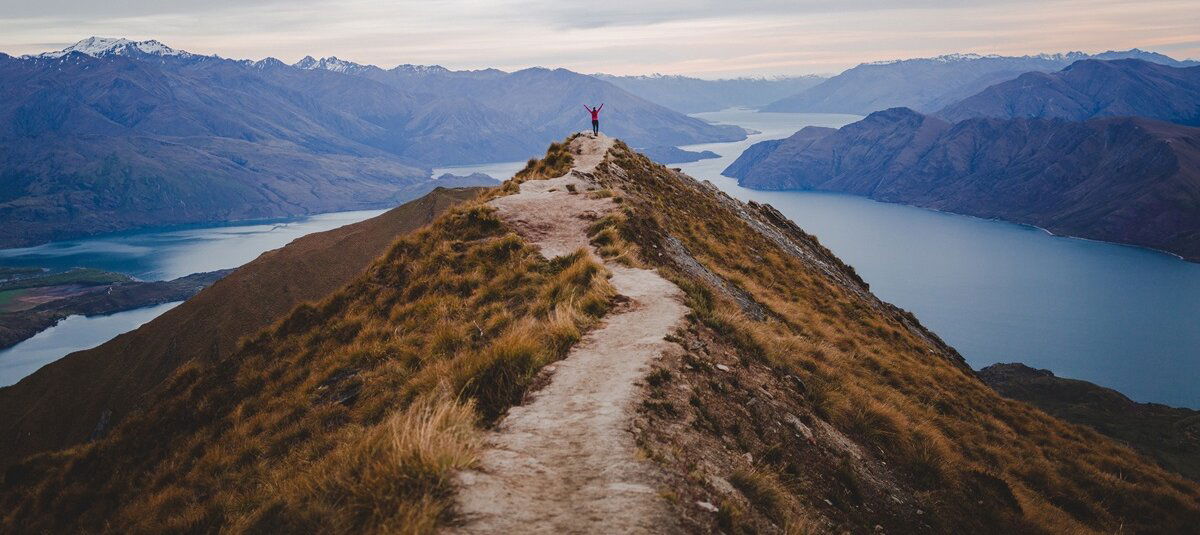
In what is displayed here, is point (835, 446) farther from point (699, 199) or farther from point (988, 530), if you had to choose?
point (699, 199)

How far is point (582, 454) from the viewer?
6.31 meters

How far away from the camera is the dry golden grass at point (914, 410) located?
10.6 metres

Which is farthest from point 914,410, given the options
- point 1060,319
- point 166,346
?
point 1060,319

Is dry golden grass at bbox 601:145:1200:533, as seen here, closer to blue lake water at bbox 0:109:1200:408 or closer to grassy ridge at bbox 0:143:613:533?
grassy ridge at bbox 0:143:613:533

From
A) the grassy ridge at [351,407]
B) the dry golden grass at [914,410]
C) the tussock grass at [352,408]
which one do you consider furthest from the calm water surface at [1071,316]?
the grassy ridge at [351,407]

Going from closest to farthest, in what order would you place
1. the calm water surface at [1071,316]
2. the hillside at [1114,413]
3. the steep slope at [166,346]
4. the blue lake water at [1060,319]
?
1. the steep slope at [166,346]
2. the hillside at [1114,413]
3. the calm water surface at [1071,316]
4. the blue lake water at [1060,319]

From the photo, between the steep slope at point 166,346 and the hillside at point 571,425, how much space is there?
3630 cm

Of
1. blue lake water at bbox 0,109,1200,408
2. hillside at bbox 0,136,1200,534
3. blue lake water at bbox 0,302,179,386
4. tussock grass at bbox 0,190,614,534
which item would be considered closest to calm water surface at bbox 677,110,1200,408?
blue lake water at bbox 0,109,1200,408

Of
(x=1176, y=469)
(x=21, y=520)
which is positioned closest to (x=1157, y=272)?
(x=1176, y=469)

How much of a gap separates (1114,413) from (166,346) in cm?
12933

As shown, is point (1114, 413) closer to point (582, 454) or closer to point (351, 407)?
point (582, 454)

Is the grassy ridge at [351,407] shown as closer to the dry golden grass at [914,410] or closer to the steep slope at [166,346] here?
the dry golden grass at [914,410]

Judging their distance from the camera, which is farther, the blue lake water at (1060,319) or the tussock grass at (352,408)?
the blue lake water at (1060,319)

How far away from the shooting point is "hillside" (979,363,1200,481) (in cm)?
7038
